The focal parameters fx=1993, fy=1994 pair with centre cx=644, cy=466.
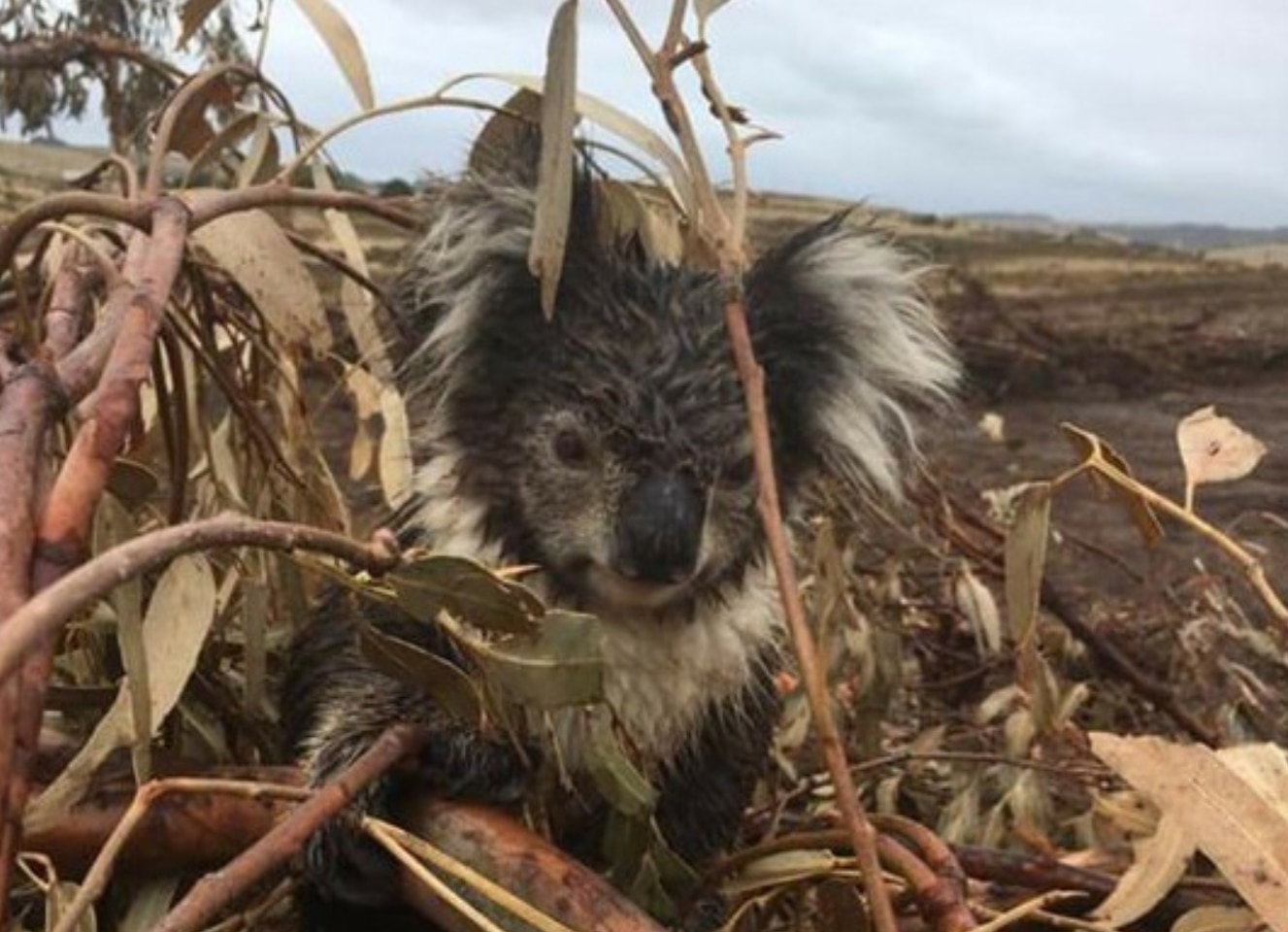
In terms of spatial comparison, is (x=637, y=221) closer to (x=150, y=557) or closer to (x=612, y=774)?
(x=612, y=774)

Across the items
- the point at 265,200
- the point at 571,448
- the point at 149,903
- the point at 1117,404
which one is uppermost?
the point at 265,200

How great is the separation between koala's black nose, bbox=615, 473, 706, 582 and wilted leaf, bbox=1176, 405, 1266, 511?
1.31 feet

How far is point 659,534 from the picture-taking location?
1.59 meters

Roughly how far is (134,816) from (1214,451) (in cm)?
92

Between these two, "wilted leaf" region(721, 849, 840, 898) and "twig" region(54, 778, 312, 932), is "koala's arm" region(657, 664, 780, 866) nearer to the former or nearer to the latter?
"wilted leaf" region(721, 849, 840, 898)

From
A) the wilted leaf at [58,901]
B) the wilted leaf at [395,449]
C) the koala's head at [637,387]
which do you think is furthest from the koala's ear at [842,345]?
the wilted leaf at [58,901]

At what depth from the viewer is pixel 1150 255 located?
15805 mm

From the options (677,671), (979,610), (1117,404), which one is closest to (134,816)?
(677,671)

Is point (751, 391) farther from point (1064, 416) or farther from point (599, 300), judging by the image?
point (1064, 416)

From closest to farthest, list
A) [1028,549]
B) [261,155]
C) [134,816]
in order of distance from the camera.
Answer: [134,816] → [1028,549] → [261,155]

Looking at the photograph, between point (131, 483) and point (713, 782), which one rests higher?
point (131, 483)

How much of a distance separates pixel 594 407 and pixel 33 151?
12.5 feet

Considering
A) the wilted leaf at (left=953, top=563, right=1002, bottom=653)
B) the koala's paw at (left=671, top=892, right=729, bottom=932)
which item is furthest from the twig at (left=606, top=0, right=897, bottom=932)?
the wilted leaf at (left=953, top=563, right=1002, bottom=653)

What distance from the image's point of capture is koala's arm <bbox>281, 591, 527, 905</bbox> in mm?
1585
